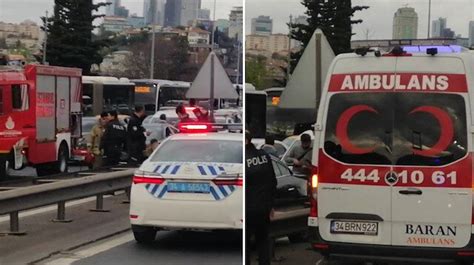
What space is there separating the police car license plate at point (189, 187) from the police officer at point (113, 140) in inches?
42.7

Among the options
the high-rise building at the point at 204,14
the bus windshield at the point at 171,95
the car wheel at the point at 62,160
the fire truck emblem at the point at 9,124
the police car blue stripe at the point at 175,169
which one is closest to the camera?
the high-rise building at the point at 204,14

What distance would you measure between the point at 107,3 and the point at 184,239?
6.39 feet

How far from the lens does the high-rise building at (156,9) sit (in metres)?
4.86

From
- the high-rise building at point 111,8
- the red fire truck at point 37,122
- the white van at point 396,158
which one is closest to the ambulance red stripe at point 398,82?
the white van at point 396,158

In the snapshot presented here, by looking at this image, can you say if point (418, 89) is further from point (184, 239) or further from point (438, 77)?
point (184, 239)

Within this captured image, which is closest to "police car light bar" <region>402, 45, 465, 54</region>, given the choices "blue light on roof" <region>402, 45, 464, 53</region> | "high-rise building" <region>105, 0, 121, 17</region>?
"blue light on roof" <region>402, 45, 464, 53</region>

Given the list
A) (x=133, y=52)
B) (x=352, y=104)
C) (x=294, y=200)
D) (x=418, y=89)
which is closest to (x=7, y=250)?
(x=133, y=52)

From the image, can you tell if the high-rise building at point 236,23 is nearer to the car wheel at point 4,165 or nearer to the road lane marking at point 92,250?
the road lane marking at point 92,250

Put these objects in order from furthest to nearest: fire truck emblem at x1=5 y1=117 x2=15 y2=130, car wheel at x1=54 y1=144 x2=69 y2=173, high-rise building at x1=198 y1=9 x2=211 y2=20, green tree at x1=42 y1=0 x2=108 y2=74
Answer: car wheel at x1=54 y1=144 x2=69 y2=173, fire truck emblem at x1=5 y1=117 x2=15 y2=130, green tree at x1=42 y1=0 x2=108 y2=74, high-rise building at x1=198 y1=9 x2=211 y2=20

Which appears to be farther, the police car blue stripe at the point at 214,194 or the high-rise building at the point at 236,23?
the police car blue stripe at the point at 214,194

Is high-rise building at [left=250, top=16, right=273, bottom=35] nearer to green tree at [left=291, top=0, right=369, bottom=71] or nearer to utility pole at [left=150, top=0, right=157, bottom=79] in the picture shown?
green tree at [left=291, top=0, right=369, bottom=71]

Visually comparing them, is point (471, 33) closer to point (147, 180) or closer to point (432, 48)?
point (432, 48)

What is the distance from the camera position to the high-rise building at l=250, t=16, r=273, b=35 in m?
4.07

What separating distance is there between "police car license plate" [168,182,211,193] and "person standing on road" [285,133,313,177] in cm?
102
